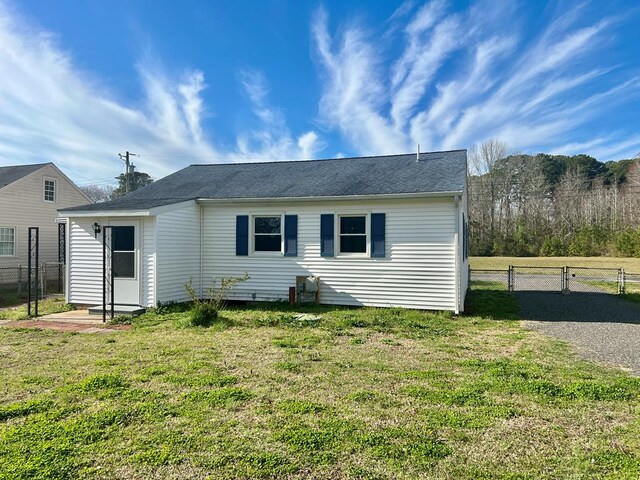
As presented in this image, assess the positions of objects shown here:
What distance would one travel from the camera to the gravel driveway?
6229 mm

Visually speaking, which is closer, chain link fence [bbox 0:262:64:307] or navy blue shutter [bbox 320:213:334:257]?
navy blue shutter [bbox 320:213:334:257]

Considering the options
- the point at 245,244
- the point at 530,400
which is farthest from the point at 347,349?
the point at 245,244

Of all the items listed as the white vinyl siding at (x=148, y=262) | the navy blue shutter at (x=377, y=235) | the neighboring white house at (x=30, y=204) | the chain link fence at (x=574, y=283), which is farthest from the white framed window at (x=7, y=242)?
the chain link fence at (x=574, y=283)

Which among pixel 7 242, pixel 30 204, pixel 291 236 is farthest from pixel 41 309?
pixel 30 204

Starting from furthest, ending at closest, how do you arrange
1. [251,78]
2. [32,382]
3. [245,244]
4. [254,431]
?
[251,78] < [245,244] < [32,382] < [254,431]

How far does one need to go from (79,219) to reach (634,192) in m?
51.6

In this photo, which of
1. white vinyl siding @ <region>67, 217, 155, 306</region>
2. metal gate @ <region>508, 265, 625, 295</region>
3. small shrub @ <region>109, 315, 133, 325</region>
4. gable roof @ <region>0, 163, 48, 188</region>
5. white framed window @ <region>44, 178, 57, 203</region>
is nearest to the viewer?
small shrub @ <region>109, 315, 133, 325</region>

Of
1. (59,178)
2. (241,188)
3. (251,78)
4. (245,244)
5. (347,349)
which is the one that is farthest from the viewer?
(59,178)

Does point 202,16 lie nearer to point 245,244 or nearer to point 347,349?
point 245,244

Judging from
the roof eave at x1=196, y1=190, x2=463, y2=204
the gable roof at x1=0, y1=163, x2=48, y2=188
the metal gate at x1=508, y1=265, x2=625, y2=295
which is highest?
the gable roof at x1=0, y1=163, x2=48, y2=188

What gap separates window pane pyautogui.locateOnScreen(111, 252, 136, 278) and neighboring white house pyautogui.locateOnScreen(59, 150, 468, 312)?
1.0 inches

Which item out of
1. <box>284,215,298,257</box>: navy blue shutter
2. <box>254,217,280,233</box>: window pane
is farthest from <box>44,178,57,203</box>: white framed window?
<box>284,215,298,257</box>: navy blue shutter

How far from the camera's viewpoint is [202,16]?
10.6 m

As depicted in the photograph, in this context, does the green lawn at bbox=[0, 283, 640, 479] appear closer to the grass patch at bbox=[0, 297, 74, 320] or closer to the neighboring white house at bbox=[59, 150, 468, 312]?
the grass patch at bbox=[0, 297, 74, 320]
